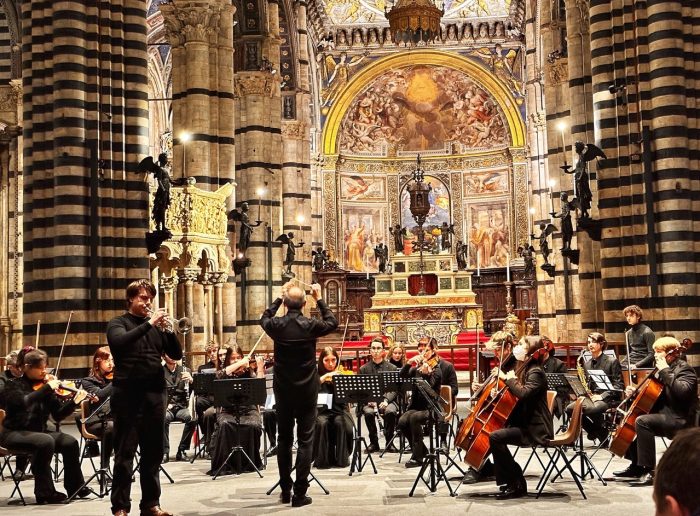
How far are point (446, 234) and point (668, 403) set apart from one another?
30961 mm

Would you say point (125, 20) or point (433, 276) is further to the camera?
point (433, 276)

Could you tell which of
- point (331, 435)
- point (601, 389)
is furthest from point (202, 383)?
point (601, 389)

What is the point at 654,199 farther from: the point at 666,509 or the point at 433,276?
the point at 433,276

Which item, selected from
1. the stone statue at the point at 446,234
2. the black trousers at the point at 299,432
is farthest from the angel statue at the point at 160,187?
the stone statue at the point at 446,234

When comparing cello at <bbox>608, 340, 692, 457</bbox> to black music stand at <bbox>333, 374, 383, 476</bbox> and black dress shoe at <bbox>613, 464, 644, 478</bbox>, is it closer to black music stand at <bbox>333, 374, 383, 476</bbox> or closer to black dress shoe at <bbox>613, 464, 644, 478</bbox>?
black dress shoe at <bbox>613, 464, 644, 478</bbox>

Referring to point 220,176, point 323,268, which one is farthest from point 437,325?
point 220,176

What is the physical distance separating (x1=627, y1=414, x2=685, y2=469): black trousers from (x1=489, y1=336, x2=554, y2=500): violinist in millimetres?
779

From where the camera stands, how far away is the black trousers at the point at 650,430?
834cm

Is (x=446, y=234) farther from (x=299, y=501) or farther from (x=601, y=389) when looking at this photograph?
(x=299, y=501)

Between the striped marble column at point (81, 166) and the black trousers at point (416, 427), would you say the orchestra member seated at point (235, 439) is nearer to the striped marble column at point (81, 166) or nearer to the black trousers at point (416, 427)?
the black trousers at point (416, 427)

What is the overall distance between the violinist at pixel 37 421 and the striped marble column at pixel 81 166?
298 inches

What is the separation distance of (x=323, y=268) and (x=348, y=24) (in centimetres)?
1054

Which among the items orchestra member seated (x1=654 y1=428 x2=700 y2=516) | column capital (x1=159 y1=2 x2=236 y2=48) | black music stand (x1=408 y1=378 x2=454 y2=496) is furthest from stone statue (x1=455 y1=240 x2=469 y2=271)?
orchestra member seated (x1=654 y1=428 x2=700 y2=516)

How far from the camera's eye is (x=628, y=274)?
16.2m
